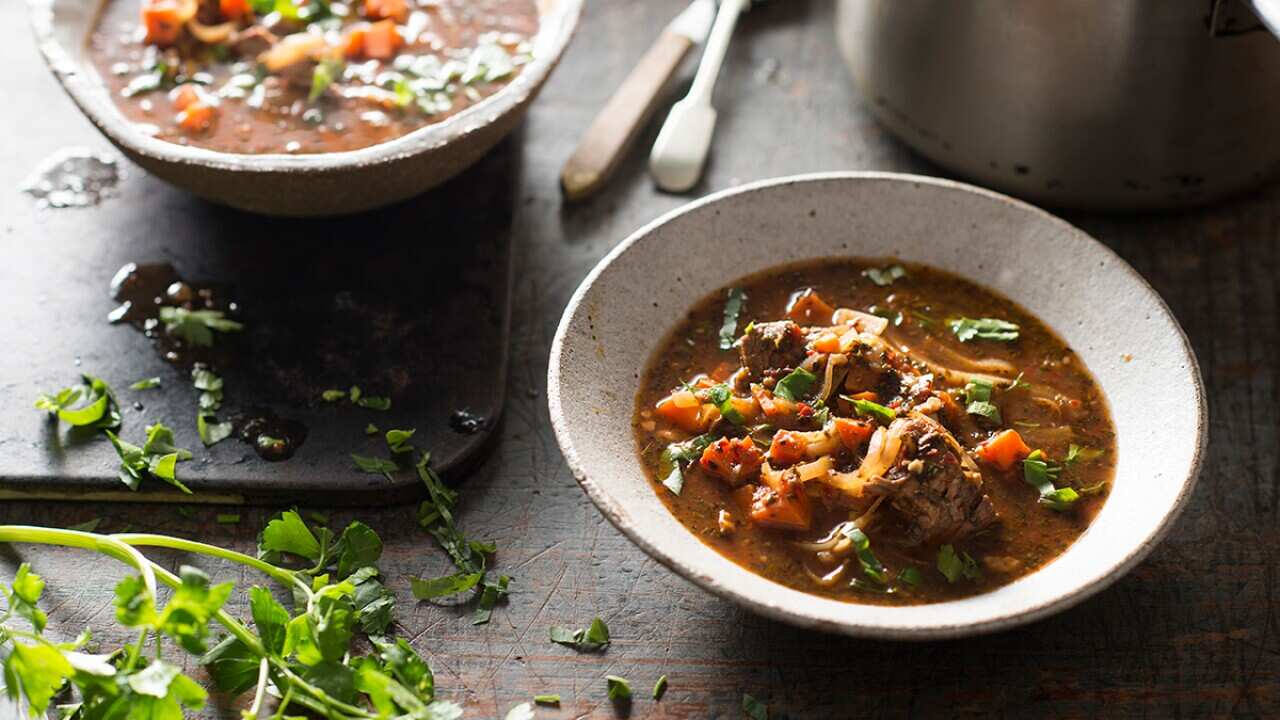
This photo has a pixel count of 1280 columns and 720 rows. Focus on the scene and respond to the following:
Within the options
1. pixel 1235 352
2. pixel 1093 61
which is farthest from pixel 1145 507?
pixel 1093 61

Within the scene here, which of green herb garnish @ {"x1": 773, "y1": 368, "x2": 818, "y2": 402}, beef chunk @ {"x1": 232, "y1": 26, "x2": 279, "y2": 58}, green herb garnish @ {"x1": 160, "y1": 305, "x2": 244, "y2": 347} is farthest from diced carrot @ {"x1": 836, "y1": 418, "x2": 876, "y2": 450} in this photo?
beef chunk @ {"x1": 232, "y1": 26, "x2": 279, "y2": 58}

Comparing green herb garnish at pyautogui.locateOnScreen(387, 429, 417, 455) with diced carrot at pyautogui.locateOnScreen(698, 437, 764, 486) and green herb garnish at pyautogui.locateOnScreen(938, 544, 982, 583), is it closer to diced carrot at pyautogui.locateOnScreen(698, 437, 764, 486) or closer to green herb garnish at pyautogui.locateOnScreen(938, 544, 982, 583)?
diced carrot at pyautogui.locateOnScreen(698, 437, 764, 486)

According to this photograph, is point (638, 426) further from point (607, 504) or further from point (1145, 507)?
point (1145, 507)

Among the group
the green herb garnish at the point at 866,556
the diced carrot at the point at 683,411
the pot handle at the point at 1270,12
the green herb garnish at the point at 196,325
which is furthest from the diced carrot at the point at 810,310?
the green herb garnish at the point at 196,325

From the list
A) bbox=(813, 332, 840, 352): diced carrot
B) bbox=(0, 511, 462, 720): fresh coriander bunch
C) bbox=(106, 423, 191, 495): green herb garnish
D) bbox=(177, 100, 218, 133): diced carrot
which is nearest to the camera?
bbox=(0, 511, 462, 720): fresh coriander bunch

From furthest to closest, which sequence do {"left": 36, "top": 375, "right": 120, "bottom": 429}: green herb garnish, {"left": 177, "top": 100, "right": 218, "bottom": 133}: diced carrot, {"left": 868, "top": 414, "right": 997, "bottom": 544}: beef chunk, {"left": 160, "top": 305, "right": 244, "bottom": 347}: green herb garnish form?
{"left": 177, "top": 100, "right": 218, "bottom": 133}: diced carrot, {"left": 160, "top": 305, "right": 244, "bottom": 347}: green herb garnish, {"left": 36, "top": 375, "right": 120, "bottom": 429}: green herb garnish, {"left": 868, "top": 414, "right": 997, "bottom": 544}: beef chunk

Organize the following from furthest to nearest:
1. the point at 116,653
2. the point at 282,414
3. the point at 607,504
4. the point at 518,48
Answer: the point at 518,48
the point at 282,414
the point at 116,653
the point at 607,504
